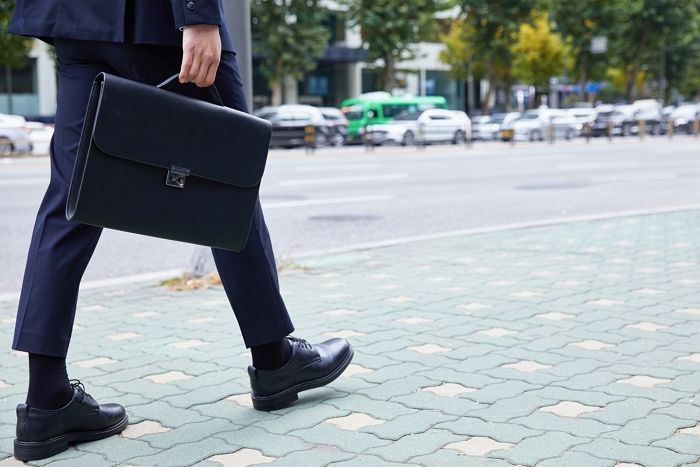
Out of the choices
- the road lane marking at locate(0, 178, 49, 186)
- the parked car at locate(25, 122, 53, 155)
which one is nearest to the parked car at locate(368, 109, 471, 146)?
the parked car at locate(25, 122, 53, 155)

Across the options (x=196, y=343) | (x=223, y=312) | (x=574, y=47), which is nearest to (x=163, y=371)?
(x=196, y=343)

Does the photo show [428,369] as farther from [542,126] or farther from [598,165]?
[542,126]

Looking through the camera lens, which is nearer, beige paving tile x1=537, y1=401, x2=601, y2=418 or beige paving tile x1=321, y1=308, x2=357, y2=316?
beige paving tile x1=537, y1=401, x2=601, y2=418

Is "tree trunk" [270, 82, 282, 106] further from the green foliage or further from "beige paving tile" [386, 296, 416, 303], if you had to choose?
"beige paving tile" [386, 296, 416, 303]

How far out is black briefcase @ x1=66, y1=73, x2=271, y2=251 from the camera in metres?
2.59

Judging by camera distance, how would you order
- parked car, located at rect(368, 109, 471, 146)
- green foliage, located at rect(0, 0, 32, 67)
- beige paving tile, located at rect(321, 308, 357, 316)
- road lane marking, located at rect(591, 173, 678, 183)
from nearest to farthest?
beige paving tile, located at rect(321, 308, 357, 316) → road lane marking, located at rect(591, 173, 678, 183) → green foliage, located at rect(0, 0, 32, 67) → parked car, located at rect(368, 109, 471, 146)

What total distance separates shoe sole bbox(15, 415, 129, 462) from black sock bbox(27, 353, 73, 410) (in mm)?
97

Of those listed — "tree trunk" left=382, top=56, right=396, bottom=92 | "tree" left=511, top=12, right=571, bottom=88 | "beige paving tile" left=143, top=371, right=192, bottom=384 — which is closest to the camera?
"beige paving tile" left=143, top=371, right=192, bottom=384

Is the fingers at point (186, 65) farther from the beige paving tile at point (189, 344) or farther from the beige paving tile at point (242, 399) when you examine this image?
the beige paving tile at point (189, 344)

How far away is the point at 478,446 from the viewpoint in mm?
2818

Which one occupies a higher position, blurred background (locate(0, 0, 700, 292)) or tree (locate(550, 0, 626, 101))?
tree (locate(550, 0, 626, 101))

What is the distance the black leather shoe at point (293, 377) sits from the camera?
3188 mm

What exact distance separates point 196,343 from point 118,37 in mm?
1854

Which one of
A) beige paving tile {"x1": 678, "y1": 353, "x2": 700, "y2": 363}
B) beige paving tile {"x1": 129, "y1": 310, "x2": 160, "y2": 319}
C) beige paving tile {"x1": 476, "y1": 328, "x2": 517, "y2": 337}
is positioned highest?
beige paving tile {"x1": 678, "y1": 353, "x2": 700, "y2": 363}
